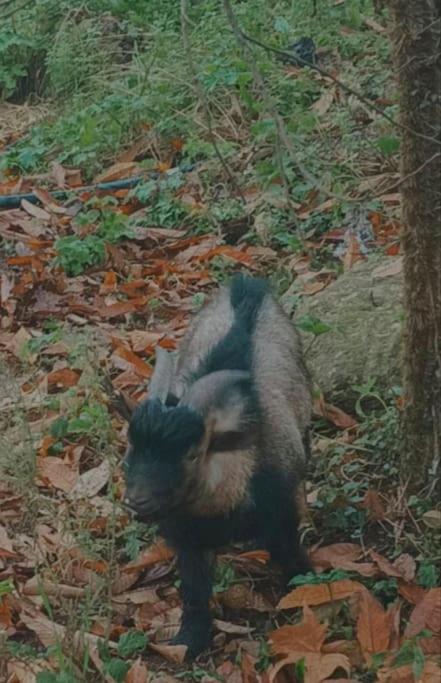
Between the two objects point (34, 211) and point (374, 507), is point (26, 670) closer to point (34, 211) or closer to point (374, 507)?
point (374, 507)

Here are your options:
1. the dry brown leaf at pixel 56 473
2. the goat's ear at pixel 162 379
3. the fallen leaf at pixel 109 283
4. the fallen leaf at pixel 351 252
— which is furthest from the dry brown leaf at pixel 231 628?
the fallen leaf at pixel 109 283

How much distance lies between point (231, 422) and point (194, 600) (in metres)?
0.74

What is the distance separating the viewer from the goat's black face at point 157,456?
4.45 metres

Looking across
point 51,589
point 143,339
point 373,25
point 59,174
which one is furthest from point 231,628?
point 373,25

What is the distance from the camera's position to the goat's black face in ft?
14.6

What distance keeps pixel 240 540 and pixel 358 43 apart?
5837 mm

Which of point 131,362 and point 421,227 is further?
point 131,362

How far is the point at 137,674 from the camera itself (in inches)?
182

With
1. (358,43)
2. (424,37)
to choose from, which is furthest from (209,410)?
(358,43)

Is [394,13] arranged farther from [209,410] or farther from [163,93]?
[163,93]

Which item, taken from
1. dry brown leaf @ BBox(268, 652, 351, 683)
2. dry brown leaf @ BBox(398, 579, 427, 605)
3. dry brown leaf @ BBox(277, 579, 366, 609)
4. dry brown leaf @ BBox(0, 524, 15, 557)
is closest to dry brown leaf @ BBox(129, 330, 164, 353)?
dry brown leaf @ BBox(0, 524, 15, 557)

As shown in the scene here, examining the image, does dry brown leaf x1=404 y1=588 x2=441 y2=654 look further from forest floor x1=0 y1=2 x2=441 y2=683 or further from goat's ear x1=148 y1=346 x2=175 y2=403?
goat's ear x1=148 y1=346 x2=175 y2=403

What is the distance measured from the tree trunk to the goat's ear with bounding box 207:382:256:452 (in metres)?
0.65

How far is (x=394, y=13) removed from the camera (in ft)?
15.0
